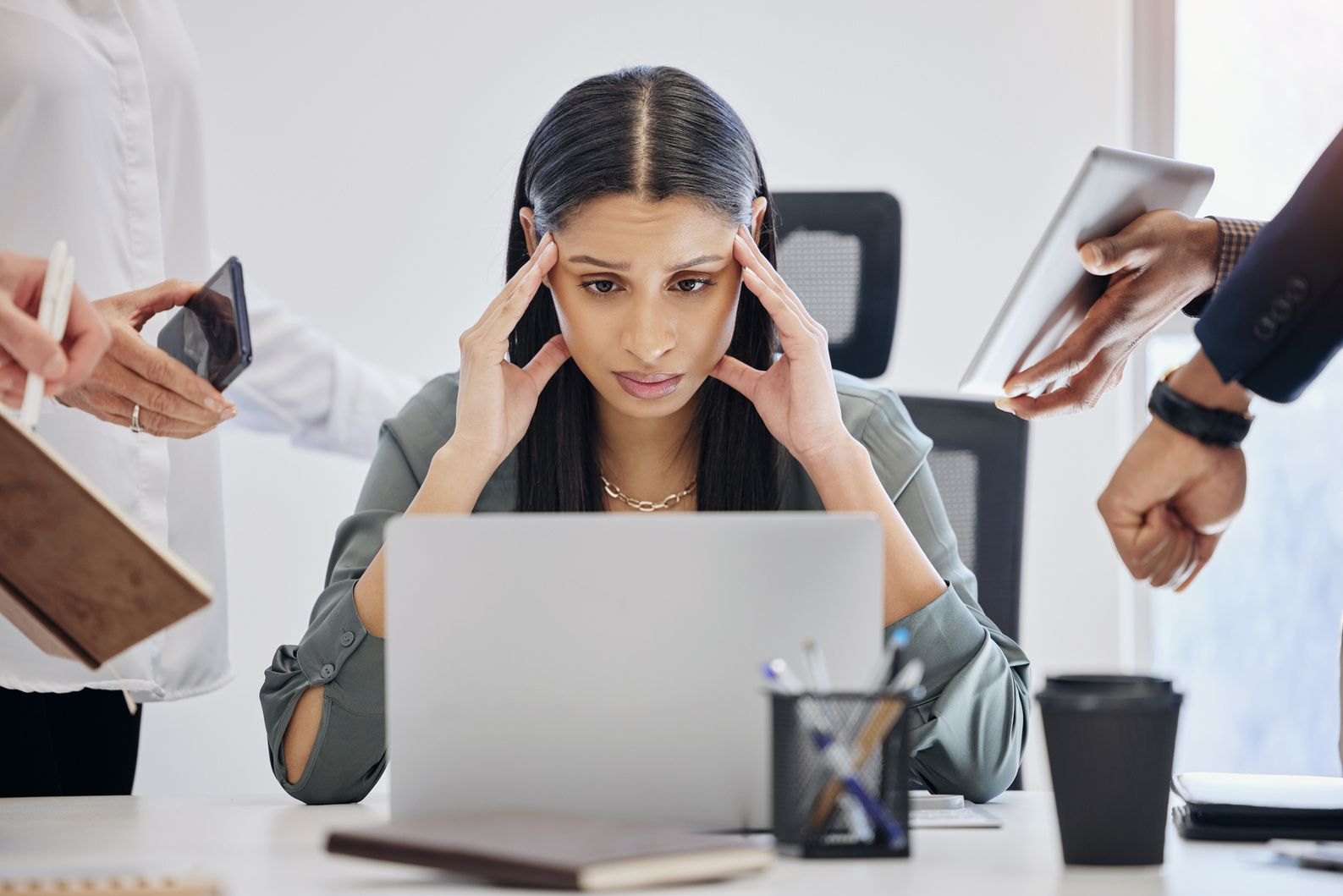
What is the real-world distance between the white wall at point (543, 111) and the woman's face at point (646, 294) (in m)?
1.42

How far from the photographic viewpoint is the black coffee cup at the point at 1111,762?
0.71 m

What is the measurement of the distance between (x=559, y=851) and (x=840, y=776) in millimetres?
177

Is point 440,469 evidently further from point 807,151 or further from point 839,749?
point 807,151

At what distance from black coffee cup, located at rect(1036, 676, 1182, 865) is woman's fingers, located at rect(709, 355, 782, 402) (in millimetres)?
750

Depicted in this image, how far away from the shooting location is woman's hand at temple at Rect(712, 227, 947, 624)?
1289 mm

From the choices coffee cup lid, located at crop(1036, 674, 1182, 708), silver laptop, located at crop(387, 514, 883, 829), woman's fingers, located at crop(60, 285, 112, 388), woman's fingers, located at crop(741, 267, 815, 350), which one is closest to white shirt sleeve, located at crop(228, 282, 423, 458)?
woman's fingers, located at crop(741, 267, 815, 350)

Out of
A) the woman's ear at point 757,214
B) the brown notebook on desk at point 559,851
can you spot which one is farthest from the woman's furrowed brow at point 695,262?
the brown notebook on desk at point 559,851

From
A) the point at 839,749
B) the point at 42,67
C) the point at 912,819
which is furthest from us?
the point at 42,67

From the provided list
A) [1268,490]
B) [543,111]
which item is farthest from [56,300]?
[1268,490]

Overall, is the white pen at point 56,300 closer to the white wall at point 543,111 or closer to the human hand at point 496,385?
the human hand at point 496,385

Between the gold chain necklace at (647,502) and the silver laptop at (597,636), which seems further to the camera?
the gold chain necklace at (647,502)

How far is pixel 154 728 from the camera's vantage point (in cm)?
260

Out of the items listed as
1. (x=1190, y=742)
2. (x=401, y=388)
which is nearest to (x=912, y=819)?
(x=401, y=388)

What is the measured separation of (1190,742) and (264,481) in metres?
2.33
